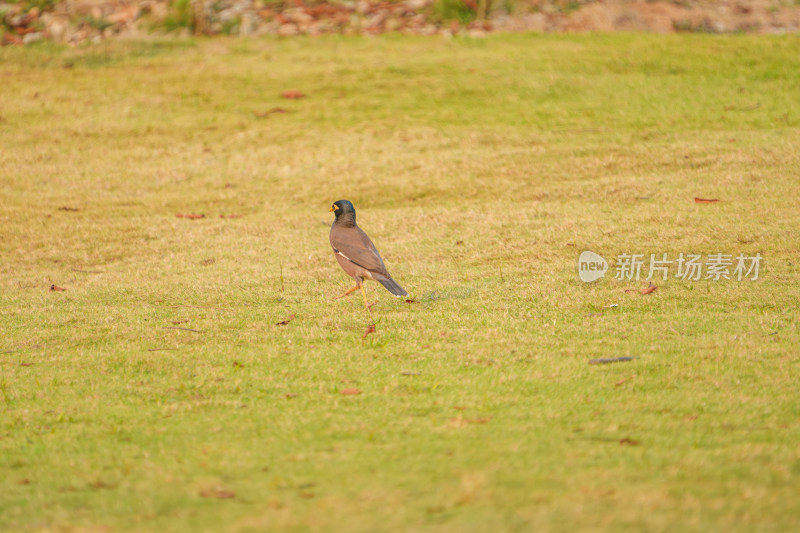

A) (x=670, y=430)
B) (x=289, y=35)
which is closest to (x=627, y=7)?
(x=289, y=35)

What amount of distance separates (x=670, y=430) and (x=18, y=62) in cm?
1827

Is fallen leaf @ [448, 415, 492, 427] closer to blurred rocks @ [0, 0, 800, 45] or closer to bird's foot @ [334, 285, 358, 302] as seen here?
bird's foot @ [334, 285, 358, 302]

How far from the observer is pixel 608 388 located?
218 inches

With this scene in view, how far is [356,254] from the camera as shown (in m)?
7.74

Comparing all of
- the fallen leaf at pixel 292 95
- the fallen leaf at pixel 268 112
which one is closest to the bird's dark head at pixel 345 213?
the fallen leaf at pixel 268 112

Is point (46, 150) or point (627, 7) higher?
point (627, 7)

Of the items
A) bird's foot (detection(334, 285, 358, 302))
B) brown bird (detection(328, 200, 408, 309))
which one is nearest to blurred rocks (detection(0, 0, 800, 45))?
brown bird (detection(328, 200, 408, 309))

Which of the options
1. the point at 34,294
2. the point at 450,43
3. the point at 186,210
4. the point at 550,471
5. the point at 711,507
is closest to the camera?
the point at 711,507

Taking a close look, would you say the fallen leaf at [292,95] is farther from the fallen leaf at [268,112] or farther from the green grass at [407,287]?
the fallen leaf at [268,112]

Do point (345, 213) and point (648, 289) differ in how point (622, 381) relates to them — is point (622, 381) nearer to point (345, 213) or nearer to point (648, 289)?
point (648, 289)

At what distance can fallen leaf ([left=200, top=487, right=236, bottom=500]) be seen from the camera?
4.05 m

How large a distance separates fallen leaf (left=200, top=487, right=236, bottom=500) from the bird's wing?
3.59 m

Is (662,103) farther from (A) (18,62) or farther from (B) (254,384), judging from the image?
(A) (18,62)

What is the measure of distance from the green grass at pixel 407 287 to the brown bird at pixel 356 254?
0.33 metres
